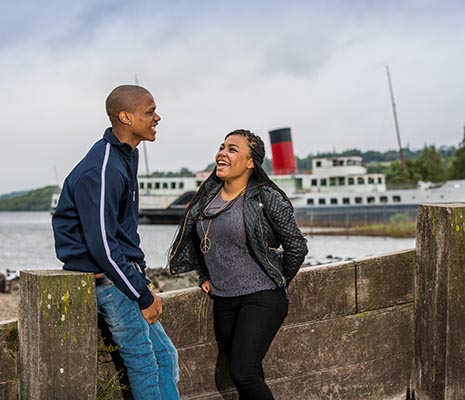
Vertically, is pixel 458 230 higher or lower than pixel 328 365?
higher

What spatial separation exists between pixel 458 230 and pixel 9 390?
2.69 m

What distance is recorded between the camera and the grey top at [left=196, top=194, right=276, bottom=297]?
12.4 feet

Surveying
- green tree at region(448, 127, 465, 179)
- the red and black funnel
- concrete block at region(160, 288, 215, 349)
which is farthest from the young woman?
green tree at region(448, 127, 465, 179)

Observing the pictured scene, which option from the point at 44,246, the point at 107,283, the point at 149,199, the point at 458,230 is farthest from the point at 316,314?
the point at 149,199

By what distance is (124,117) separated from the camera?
11.3ft

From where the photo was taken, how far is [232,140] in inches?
154

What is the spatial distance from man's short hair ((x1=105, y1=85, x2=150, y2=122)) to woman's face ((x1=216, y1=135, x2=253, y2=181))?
61 cm

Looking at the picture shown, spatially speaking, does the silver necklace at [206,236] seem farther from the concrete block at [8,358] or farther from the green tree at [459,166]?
the green tree at [459,166]

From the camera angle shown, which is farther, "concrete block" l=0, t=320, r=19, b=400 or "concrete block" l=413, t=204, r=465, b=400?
"concrete block" l=413, t=204, r=465, b=400

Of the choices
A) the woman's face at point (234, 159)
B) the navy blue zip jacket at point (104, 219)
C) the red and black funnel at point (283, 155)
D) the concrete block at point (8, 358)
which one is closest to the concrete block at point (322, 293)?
the woman's face at point (234, 159)

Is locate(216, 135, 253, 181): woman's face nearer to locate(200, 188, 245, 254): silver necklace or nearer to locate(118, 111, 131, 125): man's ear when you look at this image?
locate(200, 188, 245, 254): silver necklace

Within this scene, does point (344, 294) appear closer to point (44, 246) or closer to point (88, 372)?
point (88, 372)

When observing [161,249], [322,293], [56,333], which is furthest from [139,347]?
[161,249]

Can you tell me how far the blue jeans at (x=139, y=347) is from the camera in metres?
3.35
